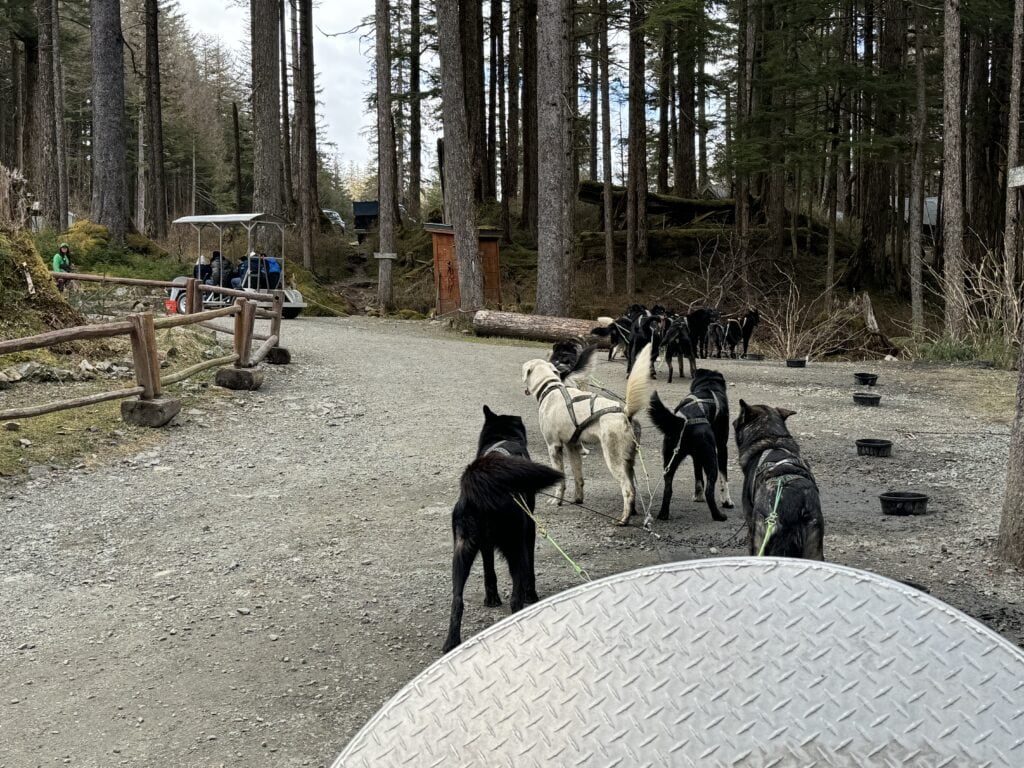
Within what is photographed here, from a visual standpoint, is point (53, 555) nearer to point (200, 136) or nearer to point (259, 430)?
point (259, 430)

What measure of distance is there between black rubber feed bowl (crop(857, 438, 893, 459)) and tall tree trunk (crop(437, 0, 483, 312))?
45.5 ft

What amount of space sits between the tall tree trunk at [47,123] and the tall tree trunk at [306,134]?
8.28 metres

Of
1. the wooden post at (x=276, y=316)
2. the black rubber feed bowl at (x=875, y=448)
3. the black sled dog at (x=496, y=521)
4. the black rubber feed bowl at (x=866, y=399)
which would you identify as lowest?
the black rubber feed bowl at (x=875, y=448)

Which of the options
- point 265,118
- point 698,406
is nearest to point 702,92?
point 265,118

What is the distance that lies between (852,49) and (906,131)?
6.12 meters

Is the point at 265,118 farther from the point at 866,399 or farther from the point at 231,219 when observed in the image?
the point at 866,399

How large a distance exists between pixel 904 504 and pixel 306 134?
30.2m

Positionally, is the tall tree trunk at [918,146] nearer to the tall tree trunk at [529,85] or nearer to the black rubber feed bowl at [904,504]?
the tall tree trunk at [529,85]

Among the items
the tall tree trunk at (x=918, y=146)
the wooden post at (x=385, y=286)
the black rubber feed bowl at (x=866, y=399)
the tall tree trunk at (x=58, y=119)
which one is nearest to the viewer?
the black rubber feed bowl at (x=866, y=399)

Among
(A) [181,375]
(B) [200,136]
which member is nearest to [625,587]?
(A) [181,375]

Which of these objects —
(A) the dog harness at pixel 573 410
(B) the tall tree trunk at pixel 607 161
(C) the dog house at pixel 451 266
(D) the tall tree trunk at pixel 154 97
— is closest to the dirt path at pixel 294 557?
(A) the dog harness at pixel 573 410

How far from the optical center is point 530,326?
2023 centimetres

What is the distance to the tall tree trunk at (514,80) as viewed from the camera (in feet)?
121

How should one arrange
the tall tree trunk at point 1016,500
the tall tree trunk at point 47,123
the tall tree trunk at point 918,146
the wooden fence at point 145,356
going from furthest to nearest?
the tall tree trunk at point 47,123 < the tall tree trunk at point 918,146 < the wooden fence at point 145,356 < the tall tree trunk at point 1016,500
